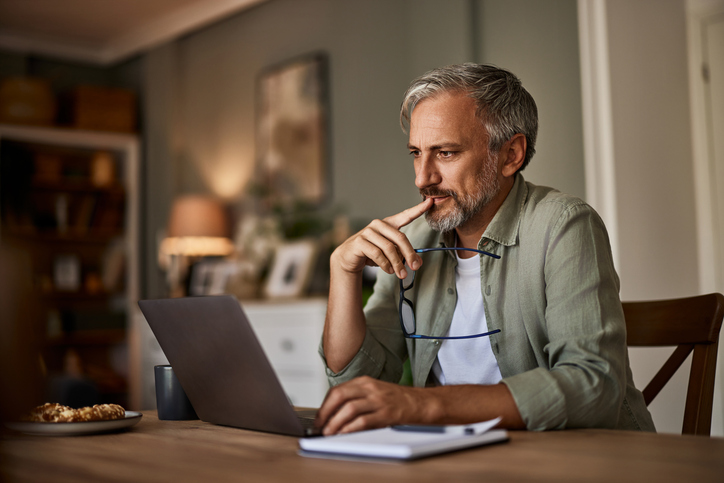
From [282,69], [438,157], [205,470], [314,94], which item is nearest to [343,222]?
[314,94]

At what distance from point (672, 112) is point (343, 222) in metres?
1.80

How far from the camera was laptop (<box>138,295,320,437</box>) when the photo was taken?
0.92 m

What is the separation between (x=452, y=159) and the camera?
5.04 feet

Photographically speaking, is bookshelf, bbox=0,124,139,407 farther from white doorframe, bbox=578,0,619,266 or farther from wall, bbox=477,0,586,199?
white doorframe, bbox=578,0,619,266

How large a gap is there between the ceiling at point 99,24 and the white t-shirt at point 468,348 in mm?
3615

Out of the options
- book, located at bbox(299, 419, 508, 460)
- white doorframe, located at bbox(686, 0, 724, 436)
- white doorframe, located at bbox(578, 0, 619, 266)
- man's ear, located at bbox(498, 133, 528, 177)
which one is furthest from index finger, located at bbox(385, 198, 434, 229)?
white doorframe, located at bbox(686, 0, 724, 436)

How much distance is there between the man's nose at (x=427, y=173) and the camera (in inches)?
60.0

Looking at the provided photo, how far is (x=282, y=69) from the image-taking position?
438 cm

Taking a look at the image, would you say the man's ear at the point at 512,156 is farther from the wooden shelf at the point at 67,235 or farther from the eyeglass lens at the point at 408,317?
the wooden shelf at the point at 67,235

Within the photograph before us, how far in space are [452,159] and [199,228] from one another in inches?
124

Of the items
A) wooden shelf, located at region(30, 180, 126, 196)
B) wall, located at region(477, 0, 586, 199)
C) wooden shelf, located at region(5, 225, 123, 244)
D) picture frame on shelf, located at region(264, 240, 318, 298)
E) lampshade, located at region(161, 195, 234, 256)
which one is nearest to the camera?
wall, located at region(477, 0, 586, 199)

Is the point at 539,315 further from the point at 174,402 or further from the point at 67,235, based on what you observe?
the point at 67,235

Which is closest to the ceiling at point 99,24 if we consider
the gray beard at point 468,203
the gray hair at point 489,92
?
the gray hair at point 489,92

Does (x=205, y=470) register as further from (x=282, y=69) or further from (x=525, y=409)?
(x=282, y=69)
